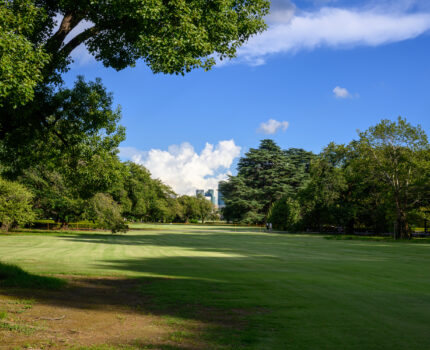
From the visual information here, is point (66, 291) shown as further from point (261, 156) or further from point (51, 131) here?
point (261, 156)

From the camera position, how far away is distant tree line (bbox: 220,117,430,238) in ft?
A: 135

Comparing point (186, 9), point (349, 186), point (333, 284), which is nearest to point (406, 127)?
point (349, 186)

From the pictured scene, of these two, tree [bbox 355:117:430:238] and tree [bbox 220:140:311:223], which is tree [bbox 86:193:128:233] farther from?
tree [bbox 220:140:311:223]

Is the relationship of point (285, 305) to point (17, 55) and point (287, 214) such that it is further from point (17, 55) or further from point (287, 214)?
point (287, 214)

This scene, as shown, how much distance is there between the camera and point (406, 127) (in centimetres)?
4084

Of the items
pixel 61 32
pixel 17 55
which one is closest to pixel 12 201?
pixel 61 32

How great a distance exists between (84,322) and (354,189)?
5214 cm

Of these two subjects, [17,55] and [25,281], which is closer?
[17,55]

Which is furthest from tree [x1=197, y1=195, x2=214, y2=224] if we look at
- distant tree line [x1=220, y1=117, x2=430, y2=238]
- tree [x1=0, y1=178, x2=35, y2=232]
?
tree [x1=0, y1=178, x2=35, y2=232]

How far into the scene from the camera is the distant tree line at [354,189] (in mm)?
41125

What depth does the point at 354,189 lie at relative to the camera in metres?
53.6

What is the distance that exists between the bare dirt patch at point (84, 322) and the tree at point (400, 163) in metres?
38.9

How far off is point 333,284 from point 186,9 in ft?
26.9

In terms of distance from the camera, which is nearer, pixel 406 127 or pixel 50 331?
pixel 50 331
